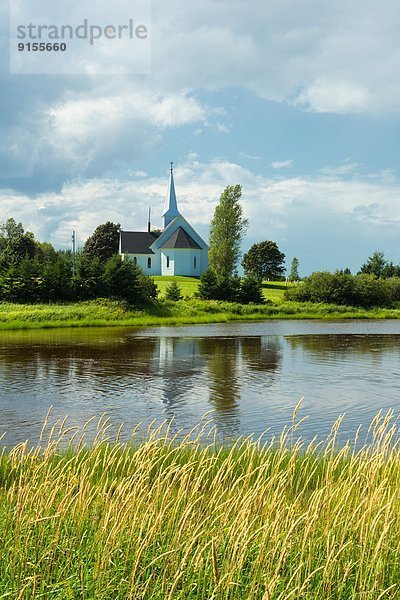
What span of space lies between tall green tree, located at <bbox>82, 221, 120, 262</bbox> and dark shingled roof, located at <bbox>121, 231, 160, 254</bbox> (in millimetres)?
3783

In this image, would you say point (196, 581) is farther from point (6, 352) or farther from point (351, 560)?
point (6, 352)

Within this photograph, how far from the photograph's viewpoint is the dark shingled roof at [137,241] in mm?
98438

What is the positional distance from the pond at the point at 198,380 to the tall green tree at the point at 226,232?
41.6 meters

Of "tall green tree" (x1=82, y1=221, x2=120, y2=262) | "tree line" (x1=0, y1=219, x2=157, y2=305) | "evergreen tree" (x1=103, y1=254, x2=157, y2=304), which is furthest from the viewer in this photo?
"tall green tree" (x1=82, y1=221, x2=120, y2=262)

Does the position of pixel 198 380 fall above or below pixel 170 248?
below

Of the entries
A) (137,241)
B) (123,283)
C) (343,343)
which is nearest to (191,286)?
(137,241)

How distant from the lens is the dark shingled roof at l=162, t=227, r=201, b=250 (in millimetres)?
93750

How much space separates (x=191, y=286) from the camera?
79.2 metres

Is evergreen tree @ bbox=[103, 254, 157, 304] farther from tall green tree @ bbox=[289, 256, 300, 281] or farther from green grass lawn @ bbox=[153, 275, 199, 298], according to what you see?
tall green tree @ bbox=[289, 256, 300, 281]

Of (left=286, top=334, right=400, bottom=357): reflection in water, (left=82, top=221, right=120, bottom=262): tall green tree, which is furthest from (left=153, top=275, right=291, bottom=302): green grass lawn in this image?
(left=286, top=334, right=400, bottom=357): reflection in water

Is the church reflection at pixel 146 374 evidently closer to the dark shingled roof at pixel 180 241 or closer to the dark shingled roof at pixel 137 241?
the dark shingled roof at pixel 180 241

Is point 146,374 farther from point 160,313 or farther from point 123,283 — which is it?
point 123,283

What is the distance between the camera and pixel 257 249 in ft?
352

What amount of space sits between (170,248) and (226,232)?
13.9 m
